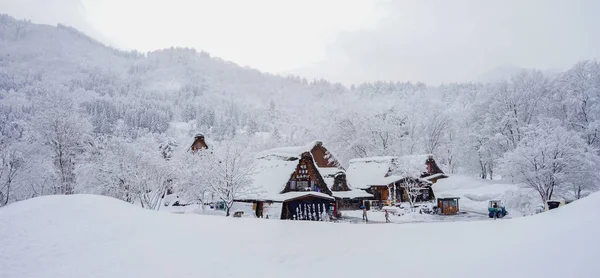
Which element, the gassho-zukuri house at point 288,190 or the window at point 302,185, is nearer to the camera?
the gassho-zukuri house at point 288,190

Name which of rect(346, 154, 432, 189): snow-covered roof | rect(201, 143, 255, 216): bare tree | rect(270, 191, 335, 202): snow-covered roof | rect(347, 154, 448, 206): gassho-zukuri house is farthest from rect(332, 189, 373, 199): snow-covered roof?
rect(201, 143, 255, 216): bare tree

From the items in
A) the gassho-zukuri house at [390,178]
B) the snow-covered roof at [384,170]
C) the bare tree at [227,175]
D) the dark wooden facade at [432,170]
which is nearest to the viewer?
the bare tree at [227,175]

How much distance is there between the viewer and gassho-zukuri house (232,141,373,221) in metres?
33.3

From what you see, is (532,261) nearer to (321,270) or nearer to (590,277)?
(590,277)

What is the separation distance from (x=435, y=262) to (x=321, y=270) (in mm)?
3673

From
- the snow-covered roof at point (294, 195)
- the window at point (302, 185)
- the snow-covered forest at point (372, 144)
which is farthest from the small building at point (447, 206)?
the window at point (302, 185)

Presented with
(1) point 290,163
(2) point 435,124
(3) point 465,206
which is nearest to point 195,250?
(1) point 290,163

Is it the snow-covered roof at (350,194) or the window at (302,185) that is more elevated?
the window at (302,185)

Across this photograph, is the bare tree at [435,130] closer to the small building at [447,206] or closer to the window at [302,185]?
the small building at [447,206]

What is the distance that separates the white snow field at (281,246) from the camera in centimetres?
973

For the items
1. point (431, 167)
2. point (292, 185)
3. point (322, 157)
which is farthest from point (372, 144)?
point (292, 185)

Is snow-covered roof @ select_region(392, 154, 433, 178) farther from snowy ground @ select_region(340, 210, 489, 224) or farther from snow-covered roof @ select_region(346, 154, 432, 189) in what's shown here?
snowy ground @ select_region(340, 210, 489, 224)

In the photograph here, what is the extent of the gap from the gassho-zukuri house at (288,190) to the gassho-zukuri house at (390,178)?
8820 mm

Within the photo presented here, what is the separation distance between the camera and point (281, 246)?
1288 centimetres
